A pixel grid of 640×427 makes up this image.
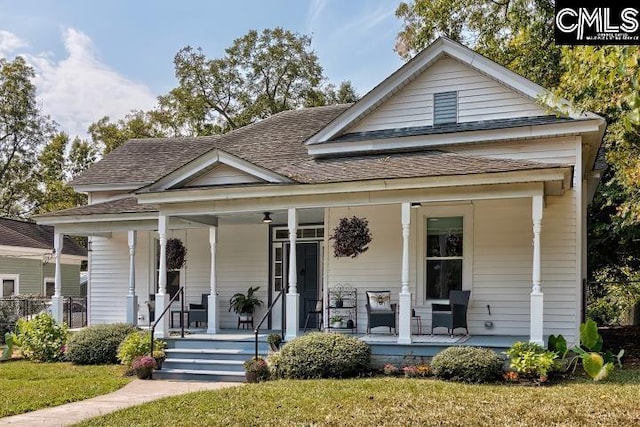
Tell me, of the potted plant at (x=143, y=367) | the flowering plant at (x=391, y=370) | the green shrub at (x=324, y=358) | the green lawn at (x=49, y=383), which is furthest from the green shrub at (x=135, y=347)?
the flowering plant at (x=391, y=370)

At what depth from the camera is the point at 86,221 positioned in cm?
1552

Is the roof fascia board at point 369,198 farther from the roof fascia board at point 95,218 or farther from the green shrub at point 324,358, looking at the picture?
the green shrub at point 324,358

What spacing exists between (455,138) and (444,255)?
2.44m

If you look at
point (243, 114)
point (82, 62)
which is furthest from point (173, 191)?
point (243, 114)

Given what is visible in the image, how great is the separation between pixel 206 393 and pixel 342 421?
111 inches

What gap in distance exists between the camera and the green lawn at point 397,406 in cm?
754

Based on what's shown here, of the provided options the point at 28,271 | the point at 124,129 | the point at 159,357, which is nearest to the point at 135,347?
the point at 159,357

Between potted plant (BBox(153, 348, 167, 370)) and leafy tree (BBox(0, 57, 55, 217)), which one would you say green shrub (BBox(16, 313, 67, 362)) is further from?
leafy tree (BBox(0, 57, 55, 217))

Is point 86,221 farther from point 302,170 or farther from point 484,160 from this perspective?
point 484,160

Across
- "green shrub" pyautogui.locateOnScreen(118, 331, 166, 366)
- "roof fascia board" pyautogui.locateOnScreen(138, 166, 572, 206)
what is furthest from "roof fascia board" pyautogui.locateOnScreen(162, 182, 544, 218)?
"green shrub" pyautogui.locateOnScreen(118, 331, 166, 366)

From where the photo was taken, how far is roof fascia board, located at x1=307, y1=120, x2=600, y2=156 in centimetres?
1238

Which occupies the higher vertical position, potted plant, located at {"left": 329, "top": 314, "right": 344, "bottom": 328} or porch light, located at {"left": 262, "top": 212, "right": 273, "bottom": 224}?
porch light, located at {"left": 262, "top": 212, "right": 273, "bottom": 224}

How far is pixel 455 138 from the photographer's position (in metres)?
13.4

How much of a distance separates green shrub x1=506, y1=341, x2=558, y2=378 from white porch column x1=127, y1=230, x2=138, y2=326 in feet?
29.4
